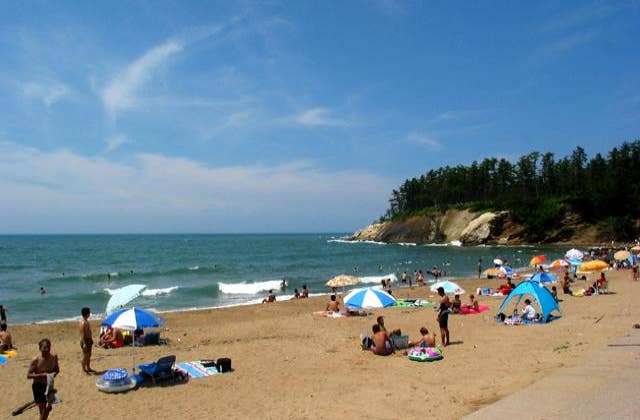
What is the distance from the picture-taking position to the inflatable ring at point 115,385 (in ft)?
36.8

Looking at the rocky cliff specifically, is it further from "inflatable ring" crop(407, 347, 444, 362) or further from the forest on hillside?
"inflatable ring" crop(407, 347, 444, 362)

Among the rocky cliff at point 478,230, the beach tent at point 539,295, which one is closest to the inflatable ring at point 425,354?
the beach tent at point 539,295

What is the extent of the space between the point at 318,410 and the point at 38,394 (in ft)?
17.2

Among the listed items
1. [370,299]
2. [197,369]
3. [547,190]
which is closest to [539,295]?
[370,299]

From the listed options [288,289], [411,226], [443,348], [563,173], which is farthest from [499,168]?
[443,348]

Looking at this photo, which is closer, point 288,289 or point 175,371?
point 175,371

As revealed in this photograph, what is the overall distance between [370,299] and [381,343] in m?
2.23

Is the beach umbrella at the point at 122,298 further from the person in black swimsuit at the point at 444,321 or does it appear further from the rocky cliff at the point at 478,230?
the rocky cliff at the point at 478,230

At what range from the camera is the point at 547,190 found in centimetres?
10769

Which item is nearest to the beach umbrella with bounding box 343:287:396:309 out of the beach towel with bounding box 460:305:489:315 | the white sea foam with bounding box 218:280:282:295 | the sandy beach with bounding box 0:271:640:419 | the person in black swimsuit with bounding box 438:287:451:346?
the sandy beach with bounding box 0:271:640:419

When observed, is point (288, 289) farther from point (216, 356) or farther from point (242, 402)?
point (242, 402)

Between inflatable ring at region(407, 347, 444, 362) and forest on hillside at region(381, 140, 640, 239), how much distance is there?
77.9m

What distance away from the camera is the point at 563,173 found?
106 m

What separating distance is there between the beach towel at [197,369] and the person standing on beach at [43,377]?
422cm
